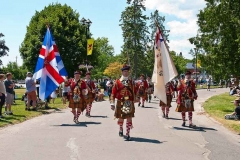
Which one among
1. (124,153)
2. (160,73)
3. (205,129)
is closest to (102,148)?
(124,153)

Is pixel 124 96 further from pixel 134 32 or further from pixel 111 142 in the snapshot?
pixel 134 32

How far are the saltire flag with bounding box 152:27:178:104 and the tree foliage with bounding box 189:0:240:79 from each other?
8.93 meters

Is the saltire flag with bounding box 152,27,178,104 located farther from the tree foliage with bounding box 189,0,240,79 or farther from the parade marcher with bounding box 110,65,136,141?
the tree foliage with bounding box 189,0,240,79

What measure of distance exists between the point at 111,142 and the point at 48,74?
21.2 ft

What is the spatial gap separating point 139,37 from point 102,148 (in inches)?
2401

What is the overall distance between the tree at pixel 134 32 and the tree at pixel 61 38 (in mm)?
22001

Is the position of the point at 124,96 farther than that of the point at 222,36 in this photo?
No

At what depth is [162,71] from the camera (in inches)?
482

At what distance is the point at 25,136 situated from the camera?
429 inches

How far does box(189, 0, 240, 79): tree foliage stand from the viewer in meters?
21.0

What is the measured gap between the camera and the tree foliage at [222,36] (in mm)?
21016

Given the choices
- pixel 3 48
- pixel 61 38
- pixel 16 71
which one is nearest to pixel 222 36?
pixel 61 38

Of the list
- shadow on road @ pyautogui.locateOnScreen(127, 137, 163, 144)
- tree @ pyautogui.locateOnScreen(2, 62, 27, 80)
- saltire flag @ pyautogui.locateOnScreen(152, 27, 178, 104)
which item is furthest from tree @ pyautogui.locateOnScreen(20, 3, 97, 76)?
tree @ pyautogui.locateOnScreen(2, 62, 27, 80)

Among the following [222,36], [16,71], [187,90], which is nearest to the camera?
[187,90]
